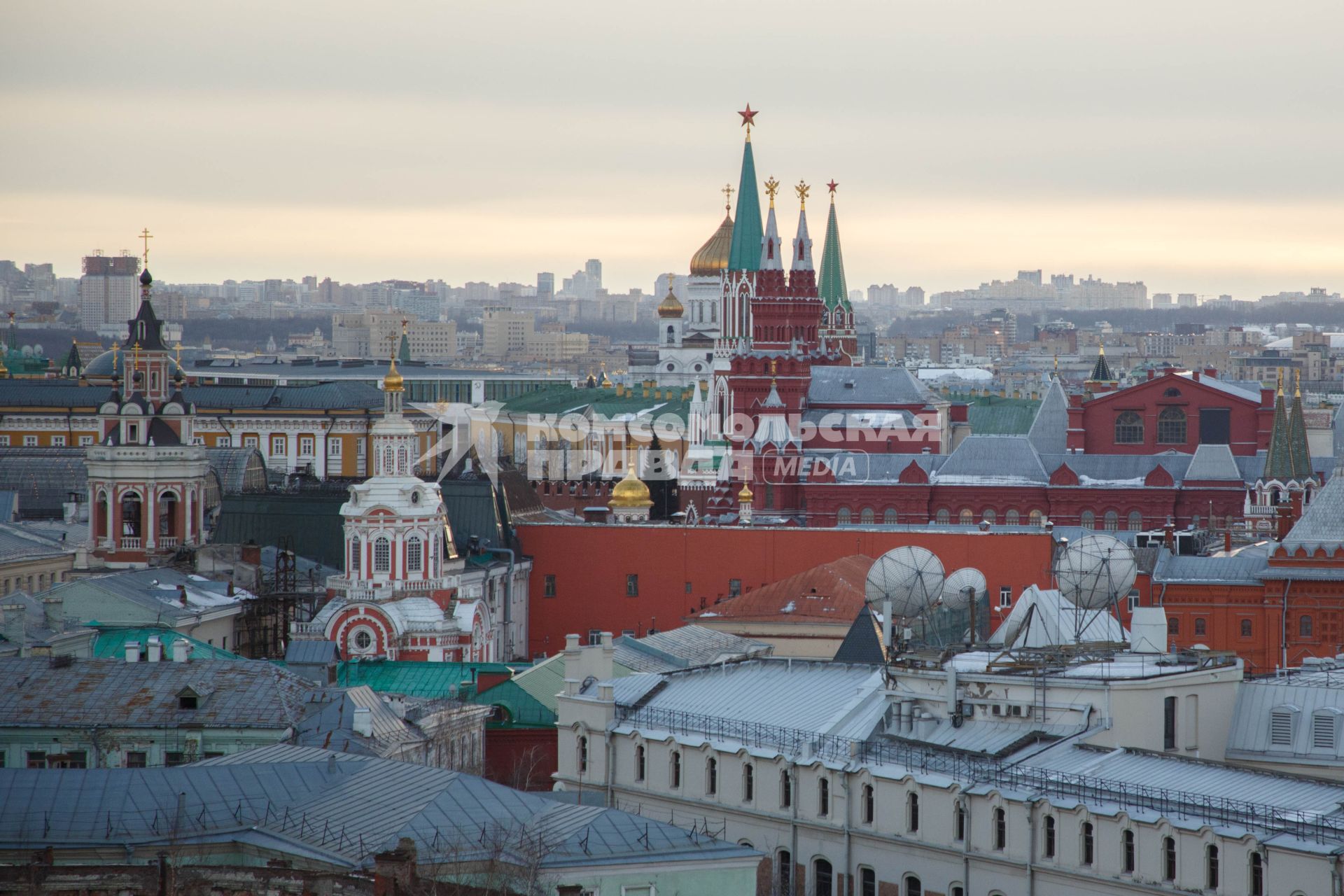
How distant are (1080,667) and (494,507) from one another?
1318 inches

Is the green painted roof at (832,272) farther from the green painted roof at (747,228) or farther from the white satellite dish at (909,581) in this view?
the white satellite dish at (909,581)

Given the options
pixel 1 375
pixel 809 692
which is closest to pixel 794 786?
pixel 809 692

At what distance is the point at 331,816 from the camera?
1400 inches

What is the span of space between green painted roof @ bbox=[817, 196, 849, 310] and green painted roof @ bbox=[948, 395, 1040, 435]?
1210cm

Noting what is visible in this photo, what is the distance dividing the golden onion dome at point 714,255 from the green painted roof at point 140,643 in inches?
4227

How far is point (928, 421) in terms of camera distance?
10281 centimetres

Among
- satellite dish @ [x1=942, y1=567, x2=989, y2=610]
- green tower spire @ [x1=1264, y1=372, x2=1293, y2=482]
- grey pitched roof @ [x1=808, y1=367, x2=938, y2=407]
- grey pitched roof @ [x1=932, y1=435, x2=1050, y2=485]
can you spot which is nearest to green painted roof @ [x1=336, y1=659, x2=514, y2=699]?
satellite dish @ [x1=942, y1=567, x2=989, y2=610]

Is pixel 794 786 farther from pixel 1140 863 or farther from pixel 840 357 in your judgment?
pixel 840 357

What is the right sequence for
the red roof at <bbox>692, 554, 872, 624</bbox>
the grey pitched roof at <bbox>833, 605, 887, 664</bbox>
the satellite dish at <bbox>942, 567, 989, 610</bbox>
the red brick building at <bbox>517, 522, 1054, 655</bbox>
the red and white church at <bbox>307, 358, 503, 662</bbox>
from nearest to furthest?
the satellite dish at <bbox>942, 567, 989, 610</bbox>
the grey pitched roof at <bbox>833, 605, 887, 664</bbox>
the red and white church at <bbox>307, 358, 503, 662</bbox>
the red roof at <bbox>692, 554, 872, 624</bbox>
the red brick building at <bbox>517, 522, 1054, 655</bbox>

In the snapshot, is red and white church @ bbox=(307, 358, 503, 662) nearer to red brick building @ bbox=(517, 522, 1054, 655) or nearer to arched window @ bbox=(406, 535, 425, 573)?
arched window @ bbox=(406, 535, 425, 573)

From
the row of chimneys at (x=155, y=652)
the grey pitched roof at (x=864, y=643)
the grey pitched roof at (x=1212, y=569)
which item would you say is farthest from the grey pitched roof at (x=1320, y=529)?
the row of chimneys at (x=155, y=652)

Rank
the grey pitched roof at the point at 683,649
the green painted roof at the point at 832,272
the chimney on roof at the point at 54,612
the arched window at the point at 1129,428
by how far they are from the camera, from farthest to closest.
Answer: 1. the green painted roof at the point at 832,272
2. the arched window at the point at 1129,428
3. the chimney on roof at the point at 54,612
4. the grey pitched roof at the point at 683,649

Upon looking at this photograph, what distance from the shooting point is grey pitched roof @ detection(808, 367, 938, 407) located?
103000 mm

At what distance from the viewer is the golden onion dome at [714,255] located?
167 meters
